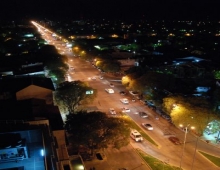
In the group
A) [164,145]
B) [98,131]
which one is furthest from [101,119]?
[164,145]

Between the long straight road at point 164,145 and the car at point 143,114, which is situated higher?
the car at point 143,114

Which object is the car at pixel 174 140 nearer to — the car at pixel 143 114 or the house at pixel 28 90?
the car at pixel 143 114

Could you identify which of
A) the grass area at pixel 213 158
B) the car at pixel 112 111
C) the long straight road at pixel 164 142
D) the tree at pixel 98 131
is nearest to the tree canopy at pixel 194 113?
the long straight road at pixel 164 142

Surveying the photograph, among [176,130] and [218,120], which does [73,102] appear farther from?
[218,120]

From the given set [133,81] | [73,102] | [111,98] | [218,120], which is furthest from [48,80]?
[218,120]

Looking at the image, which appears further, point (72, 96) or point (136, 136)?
point (72, 96)

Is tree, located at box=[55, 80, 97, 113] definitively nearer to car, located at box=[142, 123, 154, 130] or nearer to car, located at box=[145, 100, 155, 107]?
car, located at box=[142, 123, 154, 130]

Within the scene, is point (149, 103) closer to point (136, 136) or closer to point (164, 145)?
point (136, 136)

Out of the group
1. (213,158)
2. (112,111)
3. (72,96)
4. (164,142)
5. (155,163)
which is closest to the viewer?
Result: (155,163)

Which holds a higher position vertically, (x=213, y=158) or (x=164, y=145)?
(x=164, y=145)

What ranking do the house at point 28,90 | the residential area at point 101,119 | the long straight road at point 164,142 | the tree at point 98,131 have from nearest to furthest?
1. the residential area at point 101,119
2. the tree at point 98,131
3. the long straight road at point 164,142
4. the house at point 28,90
